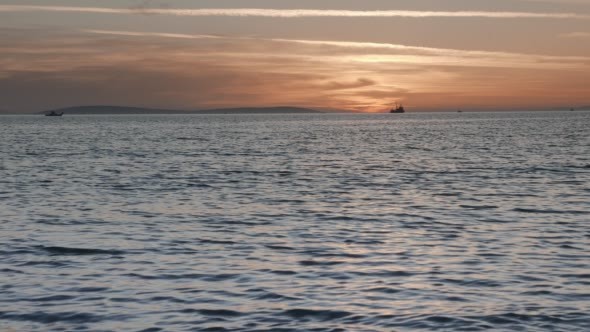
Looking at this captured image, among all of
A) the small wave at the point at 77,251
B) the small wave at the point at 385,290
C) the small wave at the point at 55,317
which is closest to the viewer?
the small wave at the point at 55,317

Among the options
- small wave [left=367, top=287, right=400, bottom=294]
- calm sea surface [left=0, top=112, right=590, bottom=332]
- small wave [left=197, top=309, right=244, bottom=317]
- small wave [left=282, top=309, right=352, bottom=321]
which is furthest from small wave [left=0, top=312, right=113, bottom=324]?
small wave [left=367, top=287, right=400, bottom=294]

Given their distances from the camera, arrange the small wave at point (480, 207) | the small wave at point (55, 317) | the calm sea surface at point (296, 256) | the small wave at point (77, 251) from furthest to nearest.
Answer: the small wave at point (480, 207) < the small wave at point (77, 251) < the calm sea surface at point (296, 256) < the small wave at point (55, 317)

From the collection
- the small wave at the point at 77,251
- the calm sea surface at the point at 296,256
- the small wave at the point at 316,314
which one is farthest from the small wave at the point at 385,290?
the small wave at the point at 77,251

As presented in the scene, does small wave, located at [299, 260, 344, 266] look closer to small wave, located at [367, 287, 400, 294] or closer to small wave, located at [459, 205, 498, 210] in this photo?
small wave, located at [367, 287, 400, 294]

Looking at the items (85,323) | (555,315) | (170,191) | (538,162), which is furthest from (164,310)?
(538,162)

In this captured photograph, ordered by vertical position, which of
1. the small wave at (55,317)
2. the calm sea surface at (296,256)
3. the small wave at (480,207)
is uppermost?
the small wave at (55,317)

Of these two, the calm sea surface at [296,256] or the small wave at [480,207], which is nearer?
the calm sea surface at [296,256]

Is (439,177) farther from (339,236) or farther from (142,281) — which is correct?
(142,281)

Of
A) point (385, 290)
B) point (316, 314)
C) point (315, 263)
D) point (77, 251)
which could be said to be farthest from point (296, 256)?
point (77, 251)

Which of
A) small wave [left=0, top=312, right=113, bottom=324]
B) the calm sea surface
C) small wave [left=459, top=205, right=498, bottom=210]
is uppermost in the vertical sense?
small wave [left=0, top=312, right=113, bottom=324]

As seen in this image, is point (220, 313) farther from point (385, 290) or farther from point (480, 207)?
point (480, 207)

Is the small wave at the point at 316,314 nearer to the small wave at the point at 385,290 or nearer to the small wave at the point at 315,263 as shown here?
the small wave at the point at 385,290

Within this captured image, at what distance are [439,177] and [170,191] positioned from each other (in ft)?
62.1

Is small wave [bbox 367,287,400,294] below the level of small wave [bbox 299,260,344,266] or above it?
above
